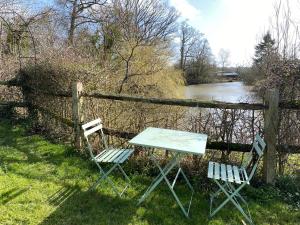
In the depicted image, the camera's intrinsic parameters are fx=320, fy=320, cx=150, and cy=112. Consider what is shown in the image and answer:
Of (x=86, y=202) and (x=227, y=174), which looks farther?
(x=86, y=202)

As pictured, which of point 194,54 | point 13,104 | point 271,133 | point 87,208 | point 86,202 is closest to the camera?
point 87,208

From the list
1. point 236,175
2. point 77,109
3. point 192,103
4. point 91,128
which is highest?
point 192,103

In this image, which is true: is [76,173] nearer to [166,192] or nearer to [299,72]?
[166,192]

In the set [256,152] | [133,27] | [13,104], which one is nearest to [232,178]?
[256,152]

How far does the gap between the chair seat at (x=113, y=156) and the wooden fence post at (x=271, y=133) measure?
2.00 meters

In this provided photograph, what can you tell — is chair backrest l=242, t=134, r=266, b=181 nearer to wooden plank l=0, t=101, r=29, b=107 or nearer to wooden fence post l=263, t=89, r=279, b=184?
wooden fence post l=263, t=89, r=279, b=184

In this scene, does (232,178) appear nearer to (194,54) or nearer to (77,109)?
(77,109)

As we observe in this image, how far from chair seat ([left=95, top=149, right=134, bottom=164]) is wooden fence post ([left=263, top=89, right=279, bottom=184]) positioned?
78.7 inches

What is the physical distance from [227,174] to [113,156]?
157cm

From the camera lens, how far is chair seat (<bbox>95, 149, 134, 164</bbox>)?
14.1 ft

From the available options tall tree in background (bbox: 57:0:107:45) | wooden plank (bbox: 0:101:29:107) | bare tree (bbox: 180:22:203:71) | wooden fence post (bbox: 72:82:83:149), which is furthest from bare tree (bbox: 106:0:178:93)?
bare tree (bbox: 180:22:203:71)

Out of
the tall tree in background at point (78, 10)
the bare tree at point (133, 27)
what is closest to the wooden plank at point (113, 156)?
the bare tree at point (133, 27)

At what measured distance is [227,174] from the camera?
3.92 metres

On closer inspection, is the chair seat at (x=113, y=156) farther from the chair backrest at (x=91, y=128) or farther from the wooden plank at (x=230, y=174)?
the wooden plank at (x=230, y=174)
